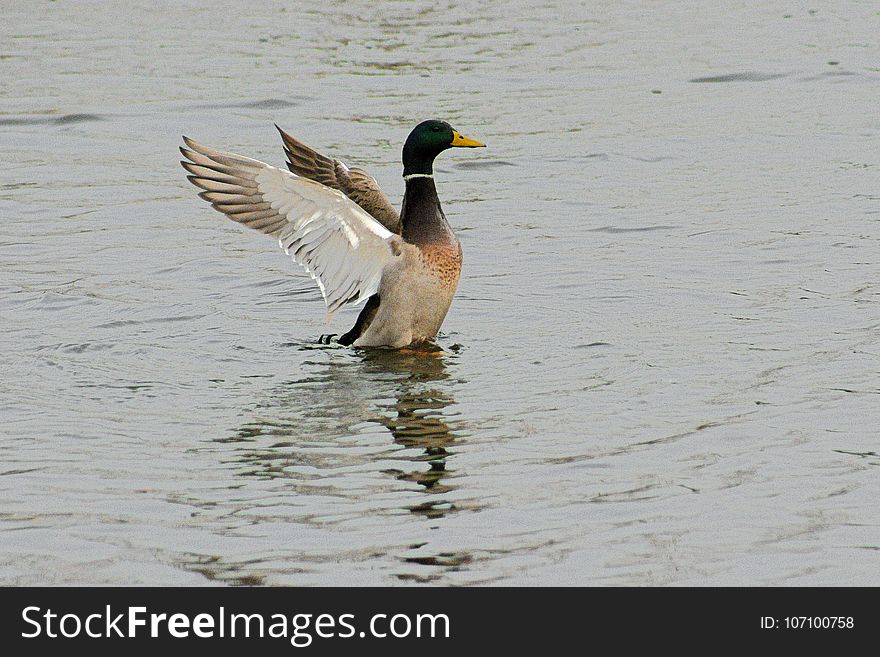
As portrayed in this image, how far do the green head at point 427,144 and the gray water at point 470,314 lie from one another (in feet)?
3.33

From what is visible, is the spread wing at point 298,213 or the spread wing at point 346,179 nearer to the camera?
the spread wing at point 298,213

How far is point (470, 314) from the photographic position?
9203 millimetres

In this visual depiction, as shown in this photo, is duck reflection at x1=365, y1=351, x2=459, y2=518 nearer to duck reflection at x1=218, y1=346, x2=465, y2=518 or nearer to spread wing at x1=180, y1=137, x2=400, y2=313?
duck reflection at x1=218, y1=346, x2=465, y2=518

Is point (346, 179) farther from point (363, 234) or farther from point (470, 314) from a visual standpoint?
point (470, 314)

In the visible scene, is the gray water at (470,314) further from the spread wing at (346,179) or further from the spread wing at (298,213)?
the spread wing at (346,179)

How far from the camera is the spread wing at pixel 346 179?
9.07 metres

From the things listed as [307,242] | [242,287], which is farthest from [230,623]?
[242,287]

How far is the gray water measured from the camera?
18.0 ft

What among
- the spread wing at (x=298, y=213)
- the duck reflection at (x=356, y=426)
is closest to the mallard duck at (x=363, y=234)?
the spread wing at (x=298, y=213)

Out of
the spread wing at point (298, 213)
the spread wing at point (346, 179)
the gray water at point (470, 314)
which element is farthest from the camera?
the spread wing at point (346, 179)

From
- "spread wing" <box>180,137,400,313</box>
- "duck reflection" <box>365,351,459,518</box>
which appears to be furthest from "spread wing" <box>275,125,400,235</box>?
"duck reflection" <box>365,351,459,518</box>

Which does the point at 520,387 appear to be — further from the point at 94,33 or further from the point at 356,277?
the point at 94,33

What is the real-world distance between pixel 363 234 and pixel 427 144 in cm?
76

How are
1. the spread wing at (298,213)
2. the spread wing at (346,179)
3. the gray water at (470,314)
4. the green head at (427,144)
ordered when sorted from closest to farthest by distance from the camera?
the gray water at (470,314), the spread wing at (298,213), the green head at (427,144), the spread wing at (346,179)
